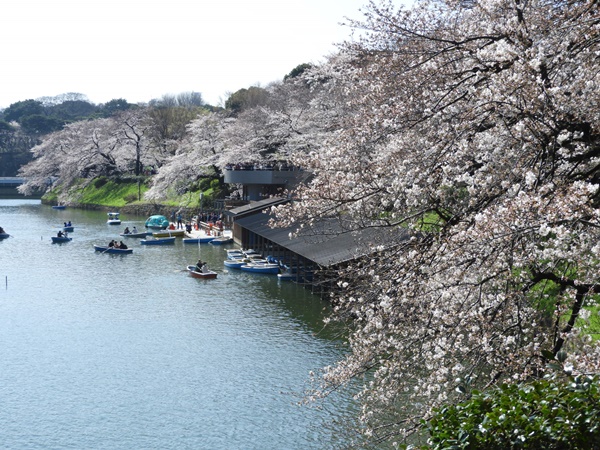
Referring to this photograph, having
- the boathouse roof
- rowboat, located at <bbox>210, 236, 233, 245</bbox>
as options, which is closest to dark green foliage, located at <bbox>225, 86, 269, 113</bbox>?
rowboat, located at <bbox>210, 236, 233, 245</bbox>

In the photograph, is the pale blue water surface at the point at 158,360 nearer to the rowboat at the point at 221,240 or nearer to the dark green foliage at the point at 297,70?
the rowboat at the point at 221,240

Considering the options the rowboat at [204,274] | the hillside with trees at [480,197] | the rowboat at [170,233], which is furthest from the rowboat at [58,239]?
the hillside with trees at [480,197]

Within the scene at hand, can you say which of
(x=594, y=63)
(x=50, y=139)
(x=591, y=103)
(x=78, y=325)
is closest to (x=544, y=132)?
(x=591, y=103)

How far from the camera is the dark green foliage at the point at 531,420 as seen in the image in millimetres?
4355

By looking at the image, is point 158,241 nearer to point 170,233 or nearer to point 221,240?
point 170,233

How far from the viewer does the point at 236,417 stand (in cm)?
1470

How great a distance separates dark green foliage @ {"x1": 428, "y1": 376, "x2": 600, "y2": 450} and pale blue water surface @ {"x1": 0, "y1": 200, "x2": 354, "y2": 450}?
342 inches

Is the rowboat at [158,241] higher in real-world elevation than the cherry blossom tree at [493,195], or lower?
lower

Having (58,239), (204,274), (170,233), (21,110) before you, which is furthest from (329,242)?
(21,110)

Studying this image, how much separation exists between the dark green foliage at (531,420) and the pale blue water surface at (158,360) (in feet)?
28.5

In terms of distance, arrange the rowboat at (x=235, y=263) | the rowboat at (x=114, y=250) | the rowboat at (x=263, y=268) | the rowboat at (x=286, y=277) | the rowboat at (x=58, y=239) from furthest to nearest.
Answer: the rowboat at (x=58, y=239), the rowboat at (x=114, y=250), the rowboat at (x=235, y=263), the rowboat at (x=263, y=268), the rowboat at (x=286, y=277)

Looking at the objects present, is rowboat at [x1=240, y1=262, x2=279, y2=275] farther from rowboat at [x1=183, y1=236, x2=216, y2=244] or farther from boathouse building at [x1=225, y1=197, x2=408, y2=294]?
rowboat at [x1=183, y1=236, x2=216, y2=244]

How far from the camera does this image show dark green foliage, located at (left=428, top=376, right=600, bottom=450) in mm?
4355

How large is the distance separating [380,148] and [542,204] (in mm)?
6668
